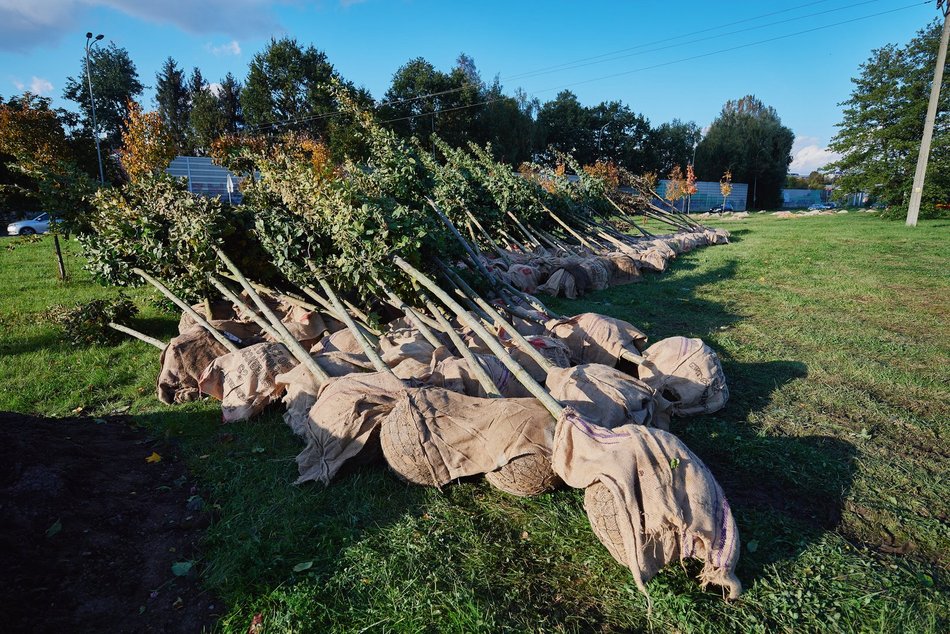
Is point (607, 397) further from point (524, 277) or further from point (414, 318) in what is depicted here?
point (524, 277)

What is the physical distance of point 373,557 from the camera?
254 centimetres

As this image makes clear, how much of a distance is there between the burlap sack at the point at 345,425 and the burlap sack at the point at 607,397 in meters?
1.07

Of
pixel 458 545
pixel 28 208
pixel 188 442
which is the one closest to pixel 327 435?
pixel 458 545

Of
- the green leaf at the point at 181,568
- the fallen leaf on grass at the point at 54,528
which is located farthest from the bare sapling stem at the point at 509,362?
the fallen leaf on grass at the point at 54,528

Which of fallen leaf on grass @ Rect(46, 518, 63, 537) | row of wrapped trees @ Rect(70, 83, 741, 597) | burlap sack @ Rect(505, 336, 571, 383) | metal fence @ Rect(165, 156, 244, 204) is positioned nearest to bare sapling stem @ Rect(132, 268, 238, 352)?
row of wrapped trees @ Rect(70, 83, 741, 597)

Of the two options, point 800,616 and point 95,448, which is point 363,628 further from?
point 95,448

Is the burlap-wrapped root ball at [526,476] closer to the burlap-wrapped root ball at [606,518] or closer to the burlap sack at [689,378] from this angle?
the burlap-wrapped root ball at [606,518]

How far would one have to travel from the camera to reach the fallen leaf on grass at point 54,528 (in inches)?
107

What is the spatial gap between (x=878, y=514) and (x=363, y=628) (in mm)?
2816

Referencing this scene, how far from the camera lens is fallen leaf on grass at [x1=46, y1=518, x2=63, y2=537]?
2.72 metres

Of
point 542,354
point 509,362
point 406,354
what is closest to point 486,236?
point 406,354

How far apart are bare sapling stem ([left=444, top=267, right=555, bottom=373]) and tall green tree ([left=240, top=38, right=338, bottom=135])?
4421 centimetres

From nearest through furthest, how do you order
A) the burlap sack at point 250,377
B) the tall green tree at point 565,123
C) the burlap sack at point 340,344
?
1. the burlap sack at point 250,377
2. the burlap sack at point 340,344
3. the tall green tree at point 565,123

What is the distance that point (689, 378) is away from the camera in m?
3.95
